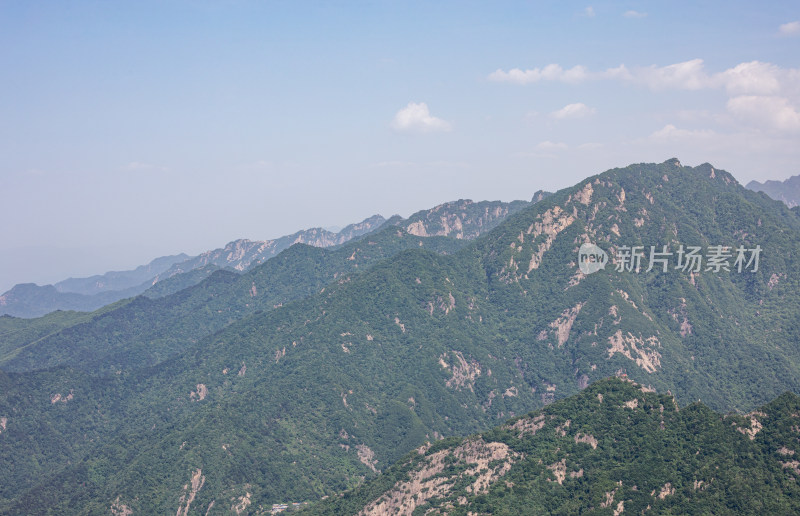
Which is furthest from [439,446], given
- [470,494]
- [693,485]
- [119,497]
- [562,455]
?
[119,497]

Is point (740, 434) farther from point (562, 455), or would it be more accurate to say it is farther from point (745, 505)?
point (562, 455)

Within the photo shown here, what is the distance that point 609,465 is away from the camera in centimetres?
13900

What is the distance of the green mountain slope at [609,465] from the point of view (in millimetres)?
124125

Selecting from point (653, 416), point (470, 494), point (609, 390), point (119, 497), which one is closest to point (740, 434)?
point (653, 416)

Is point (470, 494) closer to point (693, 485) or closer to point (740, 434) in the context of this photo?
point (693, 485)

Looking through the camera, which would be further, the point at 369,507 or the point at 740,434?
the point at 369,507

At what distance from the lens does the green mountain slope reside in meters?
124

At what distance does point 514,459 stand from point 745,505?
48823mm

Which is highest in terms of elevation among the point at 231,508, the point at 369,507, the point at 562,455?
the point at 562,455

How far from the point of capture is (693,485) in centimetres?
12650

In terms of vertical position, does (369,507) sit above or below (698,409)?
below

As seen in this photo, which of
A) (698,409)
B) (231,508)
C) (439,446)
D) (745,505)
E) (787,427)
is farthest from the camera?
(231,508)

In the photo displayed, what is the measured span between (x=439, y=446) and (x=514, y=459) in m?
22.7

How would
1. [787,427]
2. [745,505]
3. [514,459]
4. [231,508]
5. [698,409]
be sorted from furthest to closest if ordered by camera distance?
1. [231,508]
2. [514,459]
3. [698,409]
4. [787,427]
5. [745,505]
